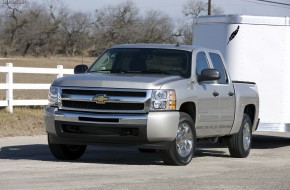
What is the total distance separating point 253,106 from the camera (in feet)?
47.4

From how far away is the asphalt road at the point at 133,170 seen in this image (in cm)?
959

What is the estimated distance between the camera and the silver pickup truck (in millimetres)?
11125

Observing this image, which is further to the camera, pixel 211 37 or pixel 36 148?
pixel 211 37

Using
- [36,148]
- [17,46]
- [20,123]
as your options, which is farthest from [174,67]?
[17,46]

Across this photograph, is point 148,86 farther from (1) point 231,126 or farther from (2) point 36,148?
(2) point 36,148

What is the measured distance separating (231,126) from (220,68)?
1.05 meters

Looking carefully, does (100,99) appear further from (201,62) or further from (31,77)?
(31,77)

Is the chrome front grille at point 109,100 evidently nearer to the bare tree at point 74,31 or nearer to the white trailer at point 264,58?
the white trailer at point 264,58

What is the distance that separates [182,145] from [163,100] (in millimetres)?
918

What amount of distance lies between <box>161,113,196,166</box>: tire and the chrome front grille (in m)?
0.73

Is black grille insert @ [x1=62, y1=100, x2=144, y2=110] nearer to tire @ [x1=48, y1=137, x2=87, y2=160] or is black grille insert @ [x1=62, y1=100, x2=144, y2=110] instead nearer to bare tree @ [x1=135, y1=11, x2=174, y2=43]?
tire @ [x1=48, y1=137, x2=87, y2=160]

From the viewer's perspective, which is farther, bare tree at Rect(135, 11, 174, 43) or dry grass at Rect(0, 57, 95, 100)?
bare tree at Rect(135, 11, 174, 43)

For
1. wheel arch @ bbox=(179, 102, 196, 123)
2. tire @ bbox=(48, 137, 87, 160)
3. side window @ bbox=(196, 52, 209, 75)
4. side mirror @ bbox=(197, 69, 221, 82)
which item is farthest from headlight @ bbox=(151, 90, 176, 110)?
tire @ bbox=(48, 137, 87, 160)

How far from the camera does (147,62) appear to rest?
12414mm
